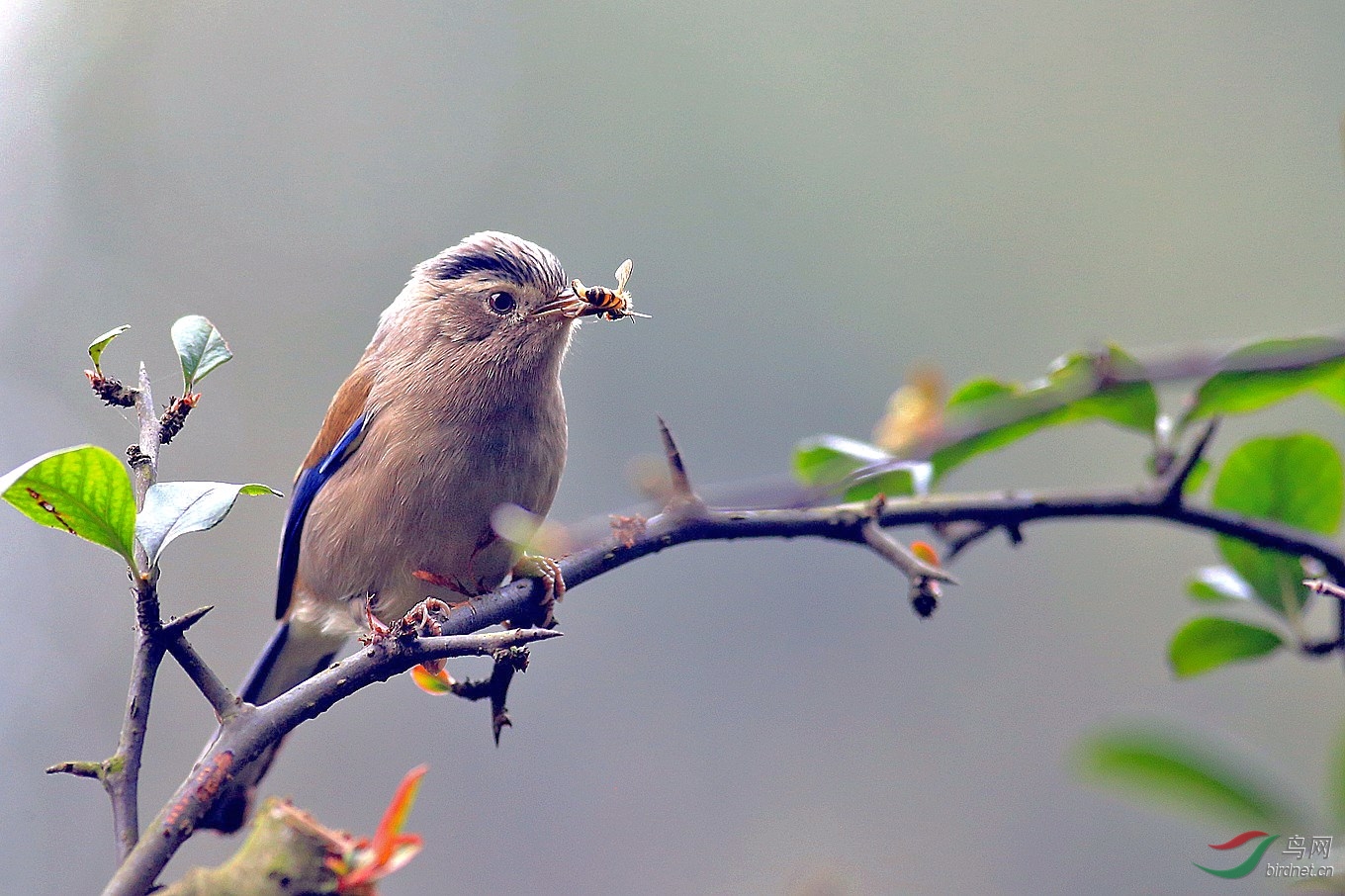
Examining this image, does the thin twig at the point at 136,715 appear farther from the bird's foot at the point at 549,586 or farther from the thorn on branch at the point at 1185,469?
the thorn on branch at the point at 1185,469

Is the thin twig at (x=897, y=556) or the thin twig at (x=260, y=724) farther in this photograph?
the thin twig at (x=897, y=556)

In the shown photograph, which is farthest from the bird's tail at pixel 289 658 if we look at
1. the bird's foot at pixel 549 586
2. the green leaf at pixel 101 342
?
the green leaf at pixel 101 342

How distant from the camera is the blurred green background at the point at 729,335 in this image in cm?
664

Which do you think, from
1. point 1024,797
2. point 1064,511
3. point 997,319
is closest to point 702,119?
point 997,319

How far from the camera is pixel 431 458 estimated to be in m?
2.55

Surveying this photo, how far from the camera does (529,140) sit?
8273 mm

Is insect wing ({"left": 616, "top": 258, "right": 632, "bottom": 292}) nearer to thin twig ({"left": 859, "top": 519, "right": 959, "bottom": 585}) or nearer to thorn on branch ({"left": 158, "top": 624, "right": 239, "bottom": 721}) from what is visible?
thin twig ({"left": 859, "top": 519, "right": 959, "bottom": 585})

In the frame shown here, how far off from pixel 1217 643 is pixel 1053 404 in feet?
2.22

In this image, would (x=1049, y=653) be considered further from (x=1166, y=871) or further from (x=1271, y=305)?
(x=1271, y=305)

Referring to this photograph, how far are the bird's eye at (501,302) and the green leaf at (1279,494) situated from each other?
1824mm

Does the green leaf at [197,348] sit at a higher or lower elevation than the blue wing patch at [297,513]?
higher

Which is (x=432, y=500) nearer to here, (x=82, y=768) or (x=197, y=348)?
(x=197, y=348)

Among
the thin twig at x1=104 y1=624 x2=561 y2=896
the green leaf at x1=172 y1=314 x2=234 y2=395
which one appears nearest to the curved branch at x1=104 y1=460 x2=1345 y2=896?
the thin twig at x1=104 y1=624 x2=561 y2=896

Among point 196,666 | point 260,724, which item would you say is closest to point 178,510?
point 196,666
